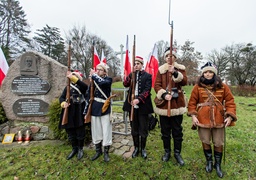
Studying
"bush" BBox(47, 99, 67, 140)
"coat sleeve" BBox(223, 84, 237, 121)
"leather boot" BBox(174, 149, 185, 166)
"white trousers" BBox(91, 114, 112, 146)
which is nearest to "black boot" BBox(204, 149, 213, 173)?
"leather boot" BBox(174, 149, 185, 166)

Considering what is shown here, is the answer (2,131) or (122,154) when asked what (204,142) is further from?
(2,131)

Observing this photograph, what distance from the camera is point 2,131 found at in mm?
3947

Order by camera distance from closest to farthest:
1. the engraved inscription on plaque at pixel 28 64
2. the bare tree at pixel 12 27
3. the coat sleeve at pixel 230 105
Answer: the coat sleeve at pixel 230 105 < the engraved inscription on plaque at pixel 28 64 < the bare tree at pixel 12 27

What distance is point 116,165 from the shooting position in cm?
286

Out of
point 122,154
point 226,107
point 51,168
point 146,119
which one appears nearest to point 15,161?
point 51,168

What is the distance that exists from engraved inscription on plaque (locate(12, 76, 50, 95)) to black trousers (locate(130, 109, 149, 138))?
2.67m

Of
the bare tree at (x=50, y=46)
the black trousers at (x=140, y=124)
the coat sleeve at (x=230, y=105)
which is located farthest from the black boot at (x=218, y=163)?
the bare tree at (x=50, y=46)

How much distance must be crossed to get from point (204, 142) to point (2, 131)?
504 cm

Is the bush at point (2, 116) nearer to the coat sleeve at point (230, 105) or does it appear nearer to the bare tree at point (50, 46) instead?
the coat sleeve at point (230, 105)

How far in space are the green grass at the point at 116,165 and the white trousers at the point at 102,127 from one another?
454 millimetres

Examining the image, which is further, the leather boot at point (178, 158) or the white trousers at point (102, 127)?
the white trousers at point (102, 127)

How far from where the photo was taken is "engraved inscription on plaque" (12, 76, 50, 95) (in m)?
3.94

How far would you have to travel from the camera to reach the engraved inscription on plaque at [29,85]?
394 cm

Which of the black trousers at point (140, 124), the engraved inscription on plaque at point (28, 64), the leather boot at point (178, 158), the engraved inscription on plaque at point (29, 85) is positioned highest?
the engraved inscription on plaque at point (28, 64)
